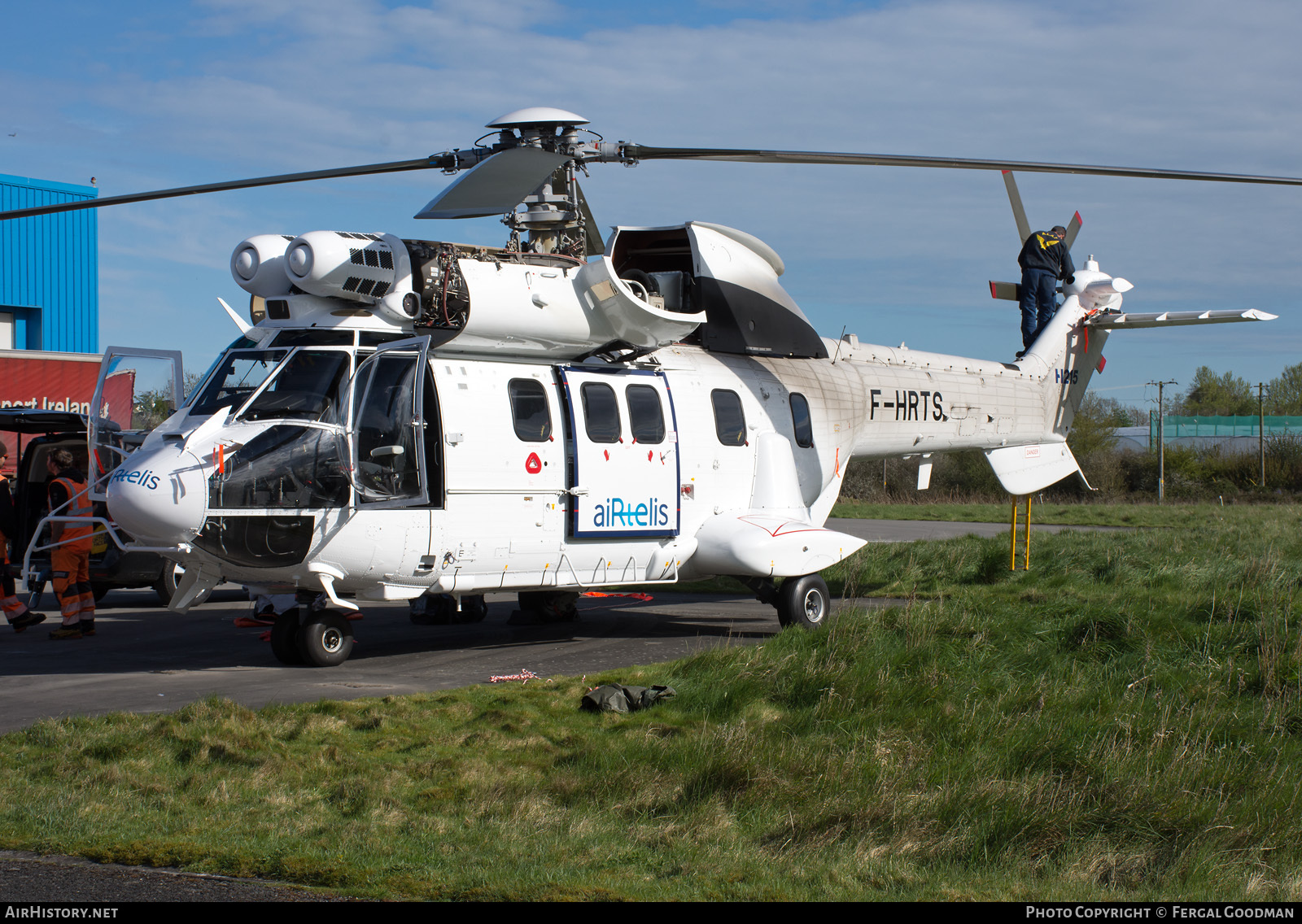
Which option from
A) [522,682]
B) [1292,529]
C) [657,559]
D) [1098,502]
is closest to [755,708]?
[522,682]

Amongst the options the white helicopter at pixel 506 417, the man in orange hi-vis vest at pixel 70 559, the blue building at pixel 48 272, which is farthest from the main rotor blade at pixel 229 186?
the blue building at pixel 48 272

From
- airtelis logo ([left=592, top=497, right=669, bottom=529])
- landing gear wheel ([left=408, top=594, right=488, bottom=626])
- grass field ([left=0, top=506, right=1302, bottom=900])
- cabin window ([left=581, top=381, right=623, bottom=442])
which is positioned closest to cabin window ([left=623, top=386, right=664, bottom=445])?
cabin window ([left=581, top=381, right=623, bottom=442])

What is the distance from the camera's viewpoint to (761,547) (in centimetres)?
1252

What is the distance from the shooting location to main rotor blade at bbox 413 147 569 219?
31.0 feet

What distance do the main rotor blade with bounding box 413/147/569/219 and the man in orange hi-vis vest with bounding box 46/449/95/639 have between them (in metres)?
5.79

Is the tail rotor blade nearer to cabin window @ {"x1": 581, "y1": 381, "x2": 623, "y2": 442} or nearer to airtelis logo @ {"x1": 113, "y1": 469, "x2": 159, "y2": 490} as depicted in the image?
cabin window @ {"x1": 581, "y1": 381, "x2": 623, "y2": 442}

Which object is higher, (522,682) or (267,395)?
(267,395)

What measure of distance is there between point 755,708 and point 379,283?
5207mm

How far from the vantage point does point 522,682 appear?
9844 millimetres

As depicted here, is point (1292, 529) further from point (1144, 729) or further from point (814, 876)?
point (814, 876)

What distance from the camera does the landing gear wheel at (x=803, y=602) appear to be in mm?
12945

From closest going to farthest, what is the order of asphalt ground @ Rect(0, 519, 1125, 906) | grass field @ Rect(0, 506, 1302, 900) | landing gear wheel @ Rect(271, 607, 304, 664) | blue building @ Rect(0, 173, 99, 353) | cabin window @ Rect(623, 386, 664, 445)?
asphalt ground @ Rect(0, 519, 1125, 906)
grass field @ Rect(0, 506, 1302, 900)
landing gear wheel @ Rect(271, 607, 304, 664)
cabin window @ Rect(623, 386, 664, 445)
blue building @ Rect(0, 173, 99, 353)

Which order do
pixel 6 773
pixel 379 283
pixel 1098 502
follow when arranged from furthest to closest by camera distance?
pixel 1098 502
pixel 379 283
pixel 6 773

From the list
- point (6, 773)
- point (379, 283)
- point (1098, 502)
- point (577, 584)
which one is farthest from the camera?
point (1098, 502)
